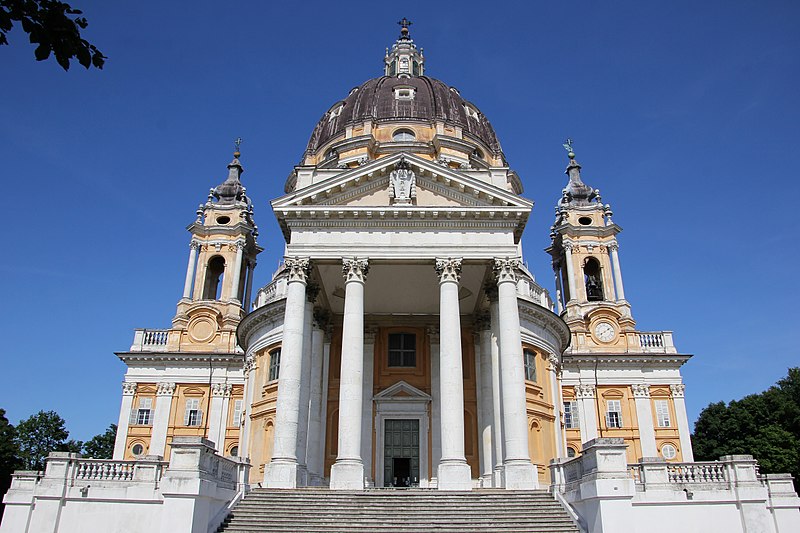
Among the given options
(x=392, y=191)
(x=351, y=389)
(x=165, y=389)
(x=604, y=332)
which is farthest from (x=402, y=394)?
(x=604, y=332)

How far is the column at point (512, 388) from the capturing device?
19.2 meters

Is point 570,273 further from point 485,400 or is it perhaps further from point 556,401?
point 485,400

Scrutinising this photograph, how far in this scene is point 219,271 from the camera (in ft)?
153

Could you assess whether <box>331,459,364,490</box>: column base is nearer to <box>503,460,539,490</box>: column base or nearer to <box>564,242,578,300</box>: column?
<box>503,460,539,490</box>: column base

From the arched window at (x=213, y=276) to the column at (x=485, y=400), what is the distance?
81.1 feet

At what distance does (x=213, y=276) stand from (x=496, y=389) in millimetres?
29367

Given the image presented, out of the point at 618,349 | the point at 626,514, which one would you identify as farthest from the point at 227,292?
the point at 626,514

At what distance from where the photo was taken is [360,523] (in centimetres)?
1571

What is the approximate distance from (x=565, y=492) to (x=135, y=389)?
101 feet

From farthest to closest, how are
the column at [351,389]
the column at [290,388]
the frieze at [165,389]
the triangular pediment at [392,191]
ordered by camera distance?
the frieze at [165,389] < the triangular pediment at [392,191] < the column at [290,388] < the column at [351,389]

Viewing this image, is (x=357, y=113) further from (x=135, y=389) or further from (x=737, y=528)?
(x=737, y=528)

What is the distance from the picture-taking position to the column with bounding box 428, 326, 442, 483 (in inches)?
1025

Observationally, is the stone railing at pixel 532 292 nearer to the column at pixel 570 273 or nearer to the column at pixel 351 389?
the column at pixel 351 389

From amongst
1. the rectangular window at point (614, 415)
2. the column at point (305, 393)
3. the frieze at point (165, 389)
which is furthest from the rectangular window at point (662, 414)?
the frieze at point (165, 389)
